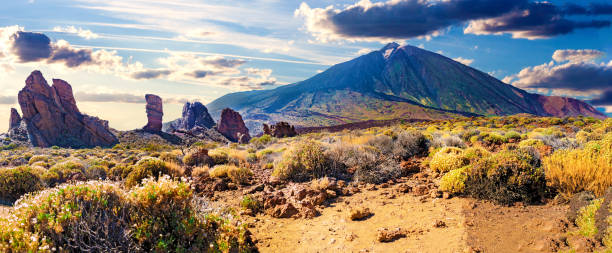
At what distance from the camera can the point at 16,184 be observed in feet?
26.4

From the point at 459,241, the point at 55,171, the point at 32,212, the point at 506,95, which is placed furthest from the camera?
the point at 506,95

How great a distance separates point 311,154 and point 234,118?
67.8 metres

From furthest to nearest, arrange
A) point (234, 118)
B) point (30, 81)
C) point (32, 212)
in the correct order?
1. point (234, 118)
2. point (30, 81)
3. point (32, 212)

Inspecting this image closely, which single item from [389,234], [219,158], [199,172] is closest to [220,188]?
[199,172]

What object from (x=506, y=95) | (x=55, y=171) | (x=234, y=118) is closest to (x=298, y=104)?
(x=234, y=118)

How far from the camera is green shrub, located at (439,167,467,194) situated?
634 cm

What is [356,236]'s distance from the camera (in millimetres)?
5094

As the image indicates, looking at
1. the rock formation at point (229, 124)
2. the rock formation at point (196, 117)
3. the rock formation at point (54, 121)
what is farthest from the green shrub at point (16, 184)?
the rock formation at point (196, 117)

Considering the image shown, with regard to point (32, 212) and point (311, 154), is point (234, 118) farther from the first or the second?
point (32, 212)

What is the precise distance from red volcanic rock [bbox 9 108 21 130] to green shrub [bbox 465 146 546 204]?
7047 cm

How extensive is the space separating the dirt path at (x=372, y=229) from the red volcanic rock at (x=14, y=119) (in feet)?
223

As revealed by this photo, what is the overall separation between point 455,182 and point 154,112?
77867 millimetres

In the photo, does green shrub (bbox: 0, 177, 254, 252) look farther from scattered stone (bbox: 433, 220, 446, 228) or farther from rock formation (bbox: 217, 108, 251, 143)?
rock formation (bbox: 217, 108, 251, 143)

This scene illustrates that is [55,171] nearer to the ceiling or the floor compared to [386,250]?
nearer to the floor
